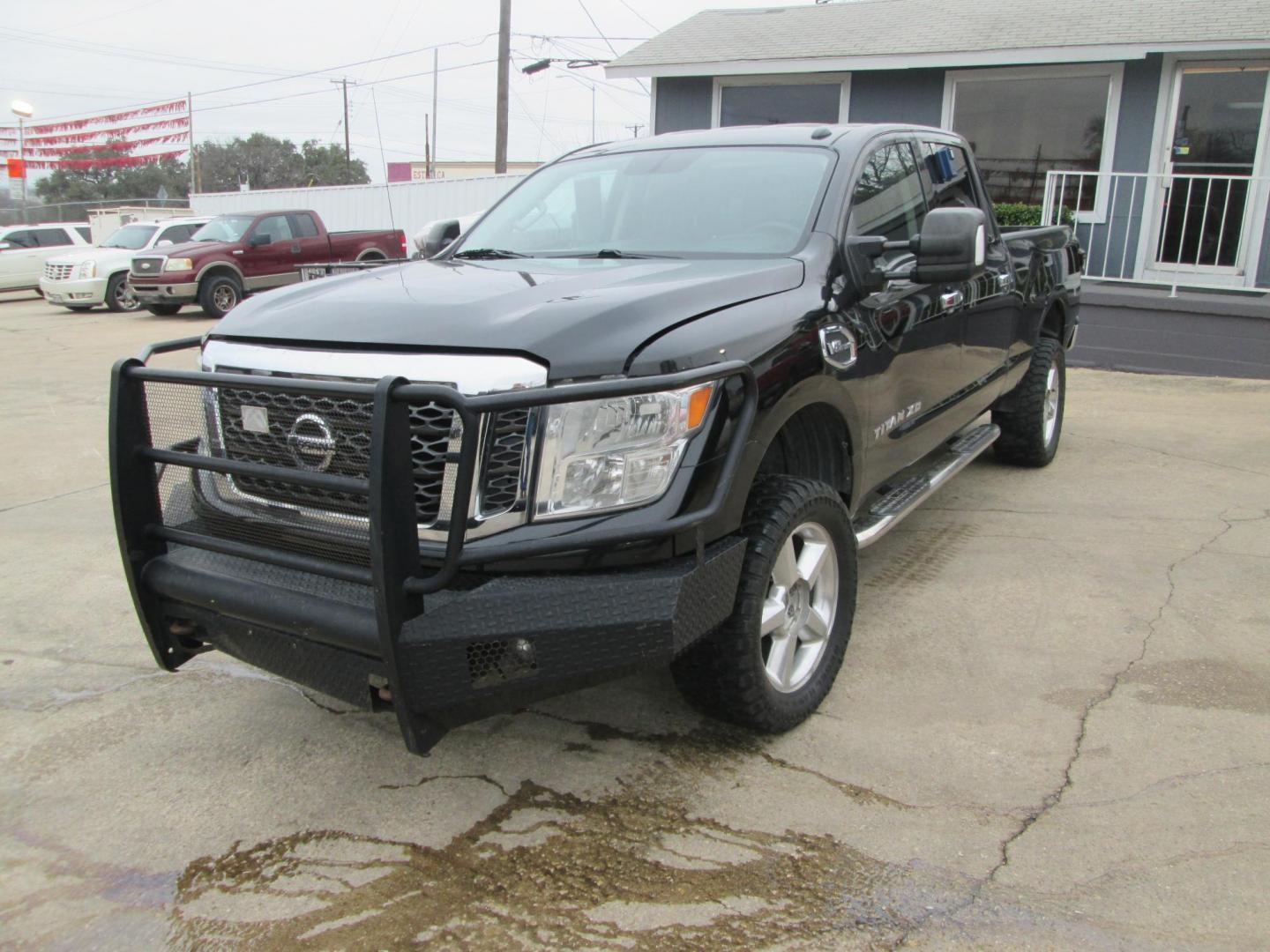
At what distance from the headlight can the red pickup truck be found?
15.7 metres

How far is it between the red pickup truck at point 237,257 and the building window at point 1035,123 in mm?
10248

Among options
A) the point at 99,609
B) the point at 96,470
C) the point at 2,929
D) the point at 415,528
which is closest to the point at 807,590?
the point at 415,528

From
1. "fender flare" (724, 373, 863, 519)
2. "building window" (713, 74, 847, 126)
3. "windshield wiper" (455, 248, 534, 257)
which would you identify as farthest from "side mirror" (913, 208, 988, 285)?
"building window" (713, 74, 847, 126)

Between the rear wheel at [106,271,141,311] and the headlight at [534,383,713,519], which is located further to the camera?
the rear wheel at [106,271,141,311]

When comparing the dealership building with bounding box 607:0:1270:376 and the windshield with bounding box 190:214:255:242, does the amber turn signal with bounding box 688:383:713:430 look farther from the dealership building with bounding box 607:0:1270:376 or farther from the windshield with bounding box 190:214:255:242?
the windshield with bounding box 190:214:255:242

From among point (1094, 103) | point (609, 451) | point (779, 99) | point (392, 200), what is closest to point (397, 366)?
point (609, 451)

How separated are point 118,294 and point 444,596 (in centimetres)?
1875

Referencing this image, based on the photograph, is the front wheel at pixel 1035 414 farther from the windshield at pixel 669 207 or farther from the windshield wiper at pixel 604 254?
the windshield wiper at pixel 604 254

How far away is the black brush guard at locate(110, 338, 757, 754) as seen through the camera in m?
2.34

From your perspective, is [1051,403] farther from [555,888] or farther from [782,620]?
[555,888]

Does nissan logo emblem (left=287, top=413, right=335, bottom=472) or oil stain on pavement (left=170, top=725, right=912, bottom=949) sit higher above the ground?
nissan logo emblem (left=287, top=413, right=335, bottom=472)

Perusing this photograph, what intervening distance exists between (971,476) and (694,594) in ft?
14.0

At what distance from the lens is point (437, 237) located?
15.6 feet

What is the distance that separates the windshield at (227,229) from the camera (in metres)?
17.2
